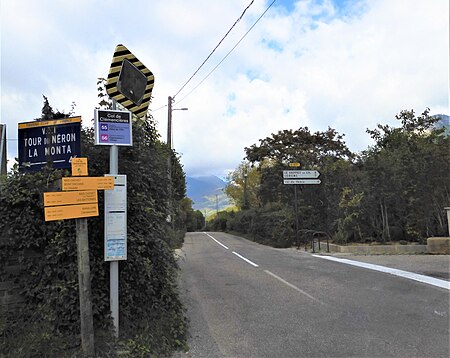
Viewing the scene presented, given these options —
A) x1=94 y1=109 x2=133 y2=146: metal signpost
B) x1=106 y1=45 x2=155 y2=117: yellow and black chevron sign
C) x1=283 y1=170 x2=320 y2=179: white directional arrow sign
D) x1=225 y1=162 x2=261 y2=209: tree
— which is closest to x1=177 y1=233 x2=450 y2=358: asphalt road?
x1=94 y1=109 x2=133 y2=146: metal signpost

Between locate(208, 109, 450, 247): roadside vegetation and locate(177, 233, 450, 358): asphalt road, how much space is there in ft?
25.3

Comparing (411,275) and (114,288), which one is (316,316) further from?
(411,275)

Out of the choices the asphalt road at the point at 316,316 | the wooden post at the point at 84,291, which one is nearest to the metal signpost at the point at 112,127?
the wooden post at the point at 84,291

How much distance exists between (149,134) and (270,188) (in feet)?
70.2

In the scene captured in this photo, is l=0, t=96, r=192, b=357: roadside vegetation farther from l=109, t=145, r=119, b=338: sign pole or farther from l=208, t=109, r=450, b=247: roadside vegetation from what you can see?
l=208, t=109, r=450, b=247: roadside vegetation

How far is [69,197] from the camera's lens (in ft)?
11.3

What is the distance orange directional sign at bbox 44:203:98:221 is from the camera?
335 centimetres

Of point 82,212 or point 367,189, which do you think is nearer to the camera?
point 82,212

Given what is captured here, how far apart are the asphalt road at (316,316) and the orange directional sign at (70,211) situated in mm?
1973

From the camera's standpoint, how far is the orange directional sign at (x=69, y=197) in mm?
3357

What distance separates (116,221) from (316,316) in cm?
333

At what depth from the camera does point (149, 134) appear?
4.98 meters

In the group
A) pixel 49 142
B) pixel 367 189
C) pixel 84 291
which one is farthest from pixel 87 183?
pixel 367 189

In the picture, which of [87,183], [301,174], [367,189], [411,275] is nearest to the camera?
[87,183]
